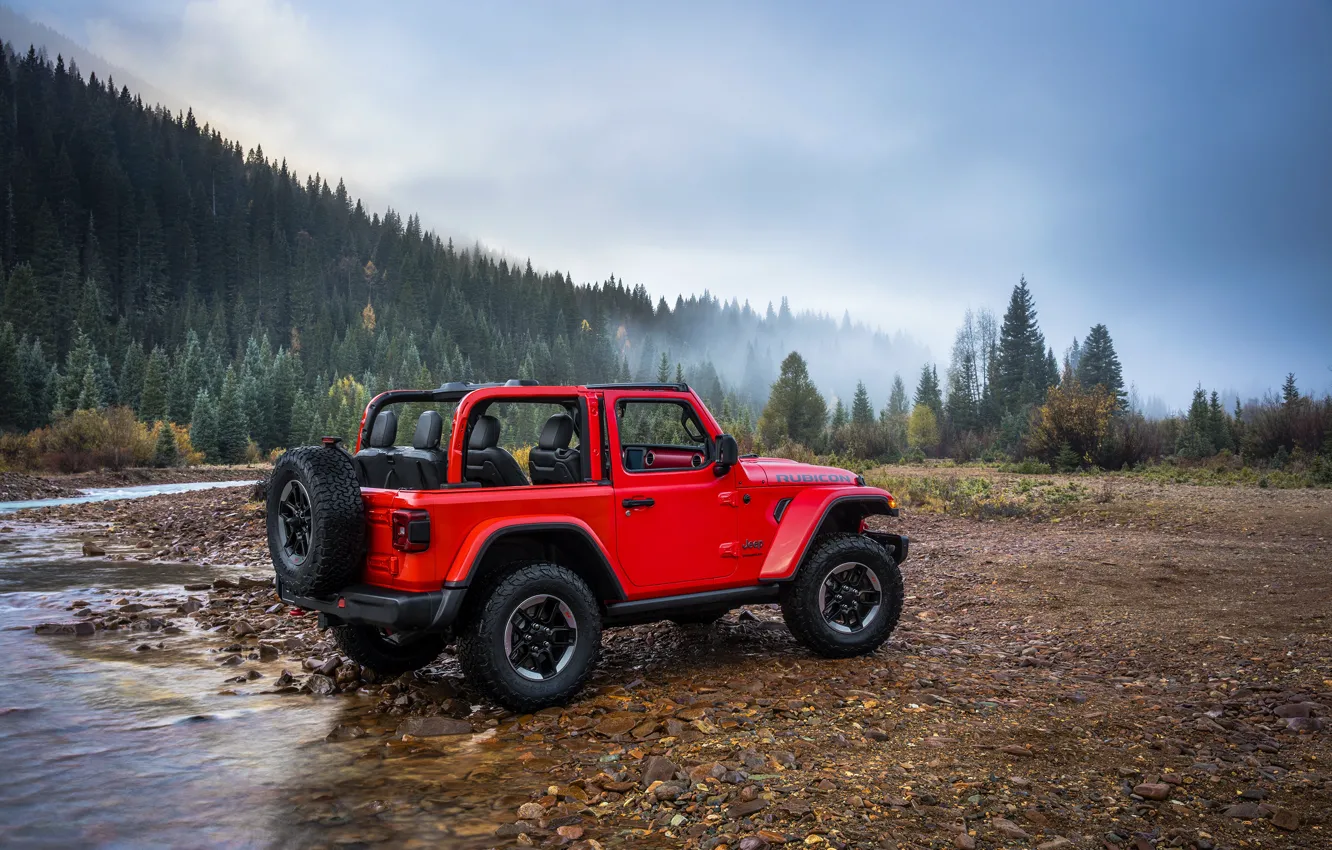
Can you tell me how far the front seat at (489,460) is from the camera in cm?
600

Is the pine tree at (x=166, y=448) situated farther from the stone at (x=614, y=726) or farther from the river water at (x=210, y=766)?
the stone at (x=614, y=726)

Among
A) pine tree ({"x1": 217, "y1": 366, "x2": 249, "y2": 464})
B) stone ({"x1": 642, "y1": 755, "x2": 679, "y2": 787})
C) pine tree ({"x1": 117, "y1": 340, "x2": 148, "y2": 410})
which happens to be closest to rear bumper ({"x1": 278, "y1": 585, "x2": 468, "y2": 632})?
stone ({"x1": 642, "y1": 755, "x2": 679, "y2": 787})

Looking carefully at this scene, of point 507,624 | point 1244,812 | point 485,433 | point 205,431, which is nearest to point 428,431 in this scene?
point 485,433

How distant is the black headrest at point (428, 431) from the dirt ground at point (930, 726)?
183 centimetres

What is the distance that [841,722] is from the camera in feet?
17.2

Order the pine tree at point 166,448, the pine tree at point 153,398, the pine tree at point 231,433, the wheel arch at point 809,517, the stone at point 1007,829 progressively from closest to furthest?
the stone at point 1007,829 < the wheel arch at point 809,517 < the pine tree at point 166,448 < the pine tree at point 231,433 < the pine tree at point 153,398

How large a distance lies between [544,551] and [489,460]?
78 cm

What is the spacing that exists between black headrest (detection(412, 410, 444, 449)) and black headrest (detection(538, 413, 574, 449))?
2.58ft

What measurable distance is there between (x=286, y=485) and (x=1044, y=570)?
30.8 feet

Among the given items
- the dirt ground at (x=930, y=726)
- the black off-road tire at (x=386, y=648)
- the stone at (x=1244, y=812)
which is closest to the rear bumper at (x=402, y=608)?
the dirt ground at (x=930, y=726)

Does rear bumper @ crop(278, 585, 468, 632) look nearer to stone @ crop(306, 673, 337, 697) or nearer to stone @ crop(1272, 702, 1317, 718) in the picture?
stone @ crop(306, 673, 337, 697)

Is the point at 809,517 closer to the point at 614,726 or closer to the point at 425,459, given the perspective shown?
the point at 614,726

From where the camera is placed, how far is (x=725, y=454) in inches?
248

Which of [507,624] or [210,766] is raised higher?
[507,624]
